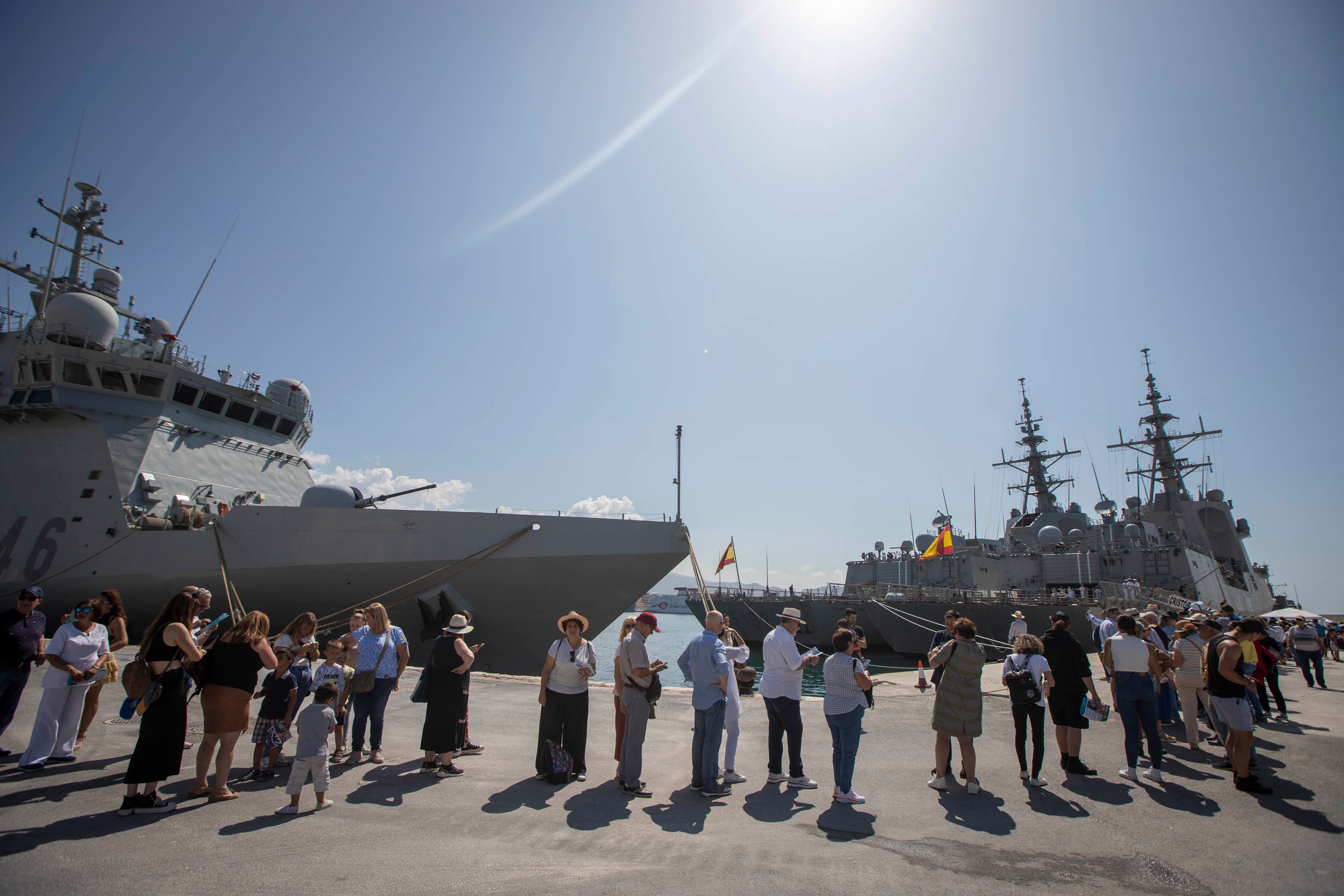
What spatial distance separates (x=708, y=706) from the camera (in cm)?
458

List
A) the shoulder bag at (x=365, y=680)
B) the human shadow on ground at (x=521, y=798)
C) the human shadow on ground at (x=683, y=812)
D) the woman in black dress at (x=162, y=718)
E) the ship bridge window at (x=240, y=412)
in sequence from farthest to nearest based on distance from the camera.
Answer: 1. the ship bridge window at (x=240, y=412)
2. the shoulder bag at (x=365, y=680)
3. the human shadow on ground at (x=521, y=798)
4. the human shadow on ground at (x=683, y=812)
5. the woman in black dress at (x=162, y=718)

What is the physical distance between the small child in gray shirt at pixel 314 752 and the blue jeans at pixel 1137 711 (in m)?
5.92

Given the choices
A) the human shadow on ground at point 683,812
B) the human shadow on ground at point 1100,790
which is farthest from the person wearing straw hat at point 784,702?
the human shadow on ground at point 1100,790

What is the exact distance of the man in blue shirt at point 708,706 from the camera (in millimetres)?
4535

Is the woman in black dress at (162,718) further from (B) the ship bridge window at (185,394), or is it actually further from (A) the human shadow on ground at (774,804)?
(B) the ship bridge window at (185,394)

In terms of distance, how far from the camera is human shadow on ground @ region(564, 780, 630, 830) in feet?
12.5

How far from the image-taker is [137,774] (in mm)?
3604

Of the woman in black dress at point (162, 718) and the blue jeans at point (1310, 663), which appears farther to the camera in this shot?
the blue jeans at point (1310, 663)

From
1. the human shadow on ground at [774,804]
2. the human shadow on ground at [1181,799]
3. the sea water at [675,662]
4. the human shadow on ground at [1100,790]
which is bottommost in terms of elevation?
the sea water at [675,662]

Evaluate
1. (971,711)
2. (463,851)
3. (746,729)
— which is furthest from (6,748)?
(971,711)

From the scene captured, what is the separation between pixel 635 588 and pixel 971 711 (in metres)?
8.51

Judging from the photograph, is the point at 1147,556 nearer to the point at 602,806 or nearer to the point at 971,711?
the point at 971,711

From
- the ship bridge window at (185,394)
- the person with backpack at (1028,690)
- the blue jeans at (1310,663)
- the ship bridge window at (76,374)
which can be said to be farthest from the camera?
the ship bridge window at (185,394)

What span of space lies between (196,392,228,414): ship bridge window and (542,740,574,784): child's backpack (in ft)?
49.9
